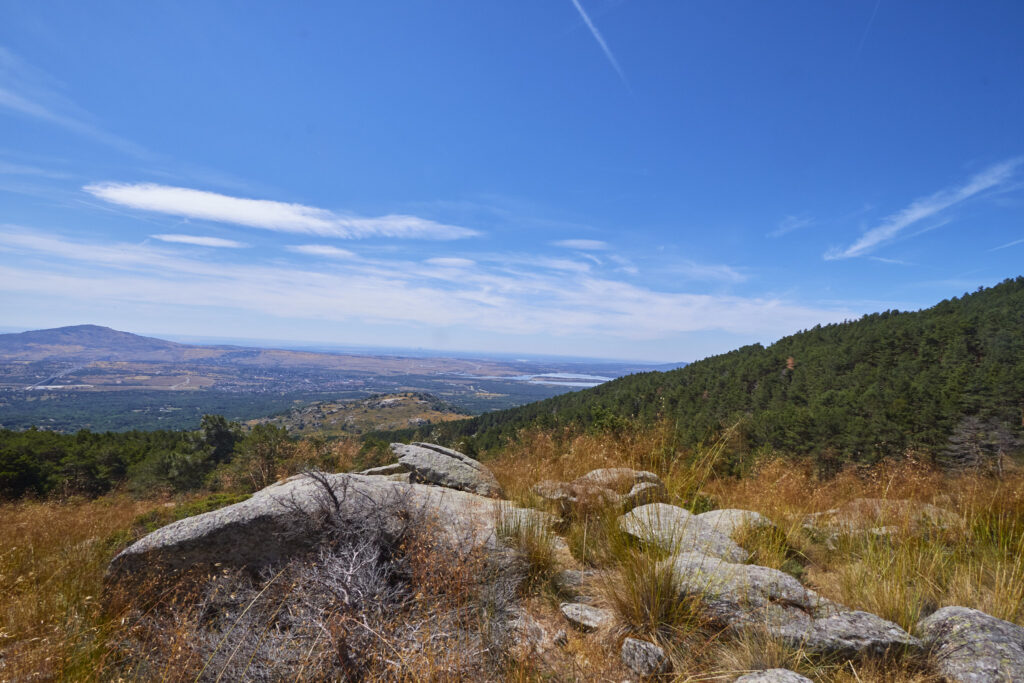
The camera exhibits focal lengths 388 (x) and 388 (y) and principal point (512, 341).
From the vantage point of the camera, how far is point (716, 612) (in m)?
Result: 2.78

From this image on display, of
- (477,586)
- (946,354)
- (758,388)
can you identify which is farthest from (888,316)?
(477,586)

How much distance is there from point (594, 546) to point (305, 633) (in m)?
2.77

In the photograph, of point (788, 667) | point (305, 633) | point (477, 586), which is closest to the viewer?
point (788, 667)

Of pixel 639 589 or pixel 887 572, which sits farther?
pixel 887 572

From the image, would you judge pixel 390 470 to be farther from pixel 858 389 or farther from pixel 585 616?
pixel 858 389

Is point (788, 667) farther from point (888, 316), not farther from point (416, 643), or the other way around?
point (888, 316)

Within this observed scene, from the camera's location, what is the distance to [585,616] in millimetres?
3092

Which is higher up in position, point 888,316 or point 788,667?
point 888,316

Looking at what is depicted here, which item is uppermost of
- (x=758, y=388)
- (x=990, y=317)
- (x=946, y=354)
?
(x=990, y=317)

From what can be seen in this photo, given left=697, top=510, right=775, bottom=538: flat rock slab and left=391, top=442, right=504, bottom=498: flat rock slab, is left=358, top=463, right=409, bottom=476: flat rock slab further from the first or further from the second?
left=697, top=510, right=775, bottom=538: flat rock slab

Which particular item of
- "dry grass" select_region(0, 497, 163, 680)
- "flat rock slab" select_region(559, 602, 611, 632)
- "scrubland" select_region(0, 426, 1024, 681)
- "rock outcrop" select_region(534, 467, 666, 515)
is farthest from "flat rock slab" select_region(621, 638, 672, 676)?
"dry grass" select_region(0, 497, 163, 680)

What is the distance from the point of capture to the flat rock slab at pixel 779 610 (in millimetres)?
2480

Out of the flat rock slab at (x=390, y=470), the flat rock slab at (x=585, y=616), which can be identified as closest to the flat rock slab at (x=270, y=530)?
the flat rock slab at (x=585, y=616)

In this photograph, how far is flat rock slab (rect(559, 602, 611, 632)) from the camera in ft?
9.89
